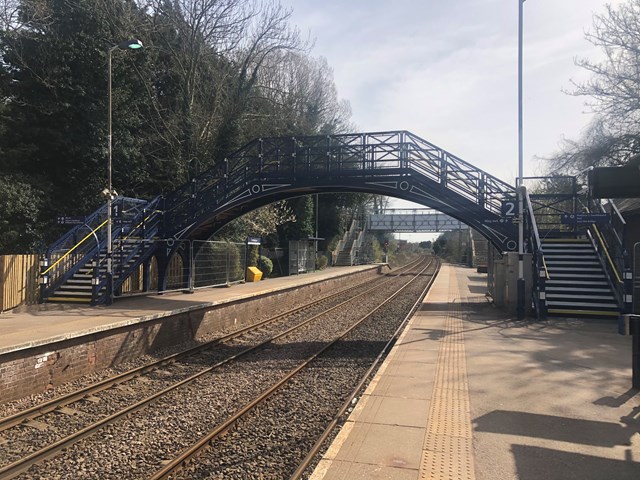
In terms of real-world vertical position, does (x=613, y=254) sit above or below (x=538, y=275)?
above

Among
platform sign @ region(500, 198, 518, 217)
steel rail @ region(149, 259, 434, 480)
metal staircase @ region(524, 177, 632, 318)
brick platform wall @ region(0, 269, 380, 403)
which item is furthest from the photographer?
platform sign @ region(500, 198, 518, 217)

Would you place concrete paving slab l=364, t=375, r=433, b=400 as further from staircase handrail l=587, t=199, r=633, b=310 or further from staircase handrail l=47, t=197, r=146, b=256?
staircase handrail l=47, t=197, r=146, b=256

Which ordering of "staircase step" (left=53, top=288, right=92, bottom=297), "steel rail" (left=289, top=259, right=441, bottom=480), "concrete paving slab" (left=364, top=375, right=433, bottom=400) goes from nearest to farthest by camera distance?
1. "steel rail" (left=289, top=259, right=441, bottom=480)
2. "concrete paving slab" (left=364, top=375, right=433, bottom=400)
3. "staircase step" (left=53, top=288, right=92, bottom=297)

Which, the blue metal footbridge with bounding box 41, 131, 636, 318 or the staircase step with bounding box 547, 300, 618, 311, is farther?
the blue metal footbridge with bounding box 41, 131, 636, 318

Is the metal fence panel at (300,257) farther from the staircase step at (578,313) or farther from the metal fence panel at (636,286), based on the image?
the metal fence panel at (636,286)

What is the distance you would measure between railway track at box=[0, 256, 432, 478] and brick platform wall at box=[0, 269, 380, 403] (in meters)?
0.85

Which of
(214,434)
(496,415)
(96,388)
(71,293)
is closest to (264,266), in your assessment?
(71,293)

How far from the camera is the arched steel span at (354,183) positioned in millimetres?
15781

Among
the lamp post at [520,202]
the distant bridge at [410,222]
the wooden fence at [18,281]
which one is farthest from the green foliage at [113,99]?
the distant bridge at [410,222]

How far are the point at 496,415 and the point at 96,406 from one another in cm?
598

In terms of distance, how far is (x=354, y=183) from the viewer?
16.3 meters

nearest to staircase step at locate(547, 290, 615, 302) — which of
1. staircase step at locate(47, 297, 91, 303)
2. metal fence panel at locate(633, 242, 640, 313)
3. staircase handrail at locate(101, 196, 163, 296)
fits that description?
metal fence panel at locate(633, 242, 640, 313)

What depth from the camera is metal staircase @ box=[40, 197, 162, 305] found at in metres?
14.8

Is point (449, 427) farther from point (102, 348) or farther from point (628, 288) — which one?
point (628, 288)
